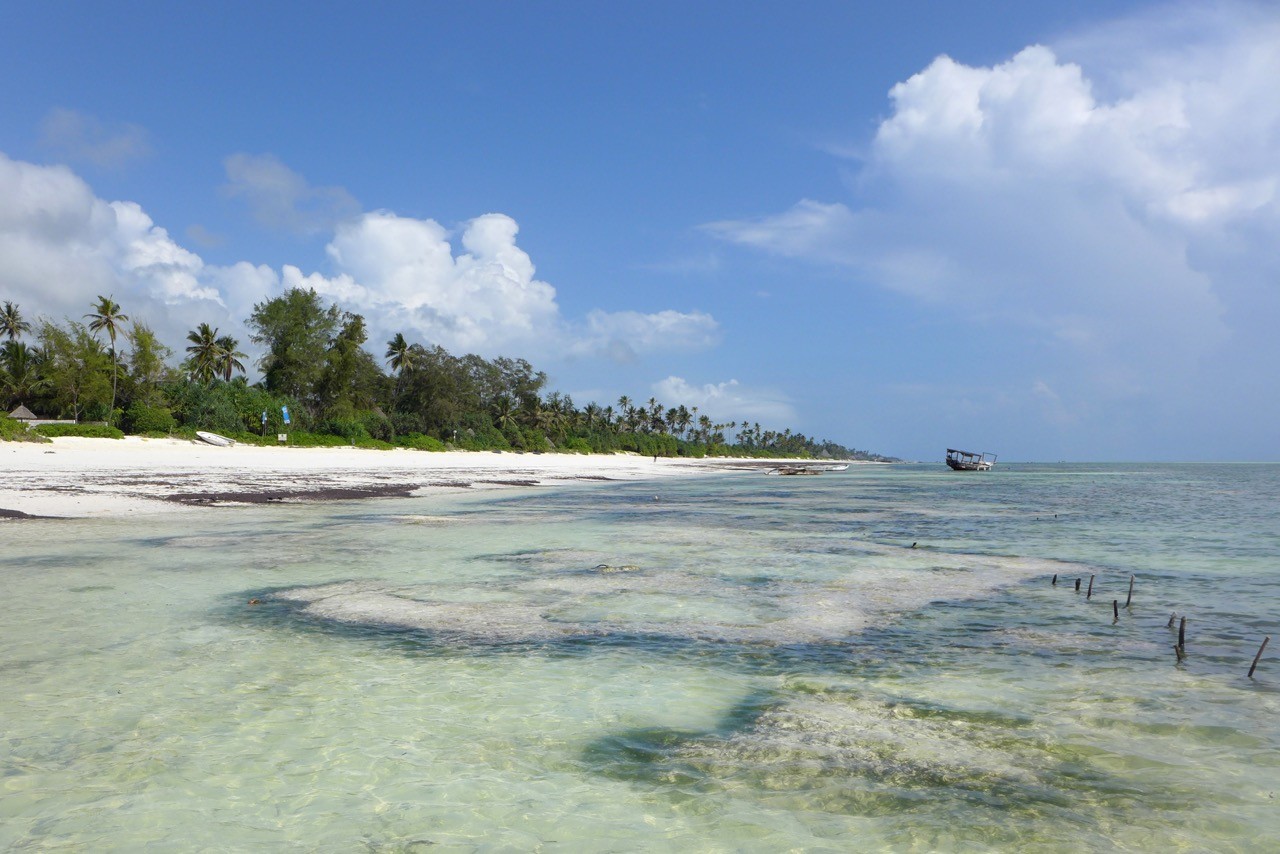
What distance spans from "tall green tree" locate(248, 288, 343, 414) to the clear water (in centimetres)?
6646

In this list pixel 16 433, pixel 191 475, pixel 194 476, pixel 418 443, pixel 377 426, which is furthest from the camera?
pixel 377 426

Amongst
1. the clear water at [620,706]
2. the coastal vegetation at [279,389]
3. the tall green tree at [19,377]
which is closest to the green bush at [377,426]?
the coastal vegetation at [279,389]

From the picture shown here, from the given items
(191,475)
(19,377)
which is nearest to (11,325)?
(19,377)

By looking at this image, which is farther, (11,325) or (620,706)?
(11,325)

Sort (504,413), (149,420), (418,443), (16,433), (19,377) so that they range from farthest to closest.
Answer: (504,413)
(418,443)
(19,377)
(149,420)
(16,433)

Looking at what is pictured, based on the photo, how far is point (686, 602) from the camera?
11633mm

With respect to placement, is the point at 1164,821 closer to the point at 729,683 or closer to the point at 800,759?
the point at 800,759

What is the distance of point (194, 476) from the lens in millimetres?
35938

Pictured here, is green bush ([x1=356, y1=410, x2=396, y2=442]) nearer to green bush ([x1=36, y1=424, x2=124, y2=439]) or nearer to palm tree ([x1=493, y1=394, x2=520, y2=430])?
palm tree ([x1=493, y1=394, x2=520, y2=430])

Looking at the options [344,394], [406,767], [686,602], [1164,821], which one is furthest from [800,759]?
[344,394]

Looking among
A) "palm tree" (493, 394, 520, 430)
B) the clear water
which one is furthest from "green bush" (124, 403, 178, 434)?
the clear water

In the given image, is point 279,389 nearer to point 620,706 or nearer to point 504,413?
point 504,413

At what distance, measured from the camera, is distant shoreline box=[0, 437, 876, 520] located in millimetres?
23797

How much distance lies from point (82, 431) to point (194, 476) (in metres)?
22.9
